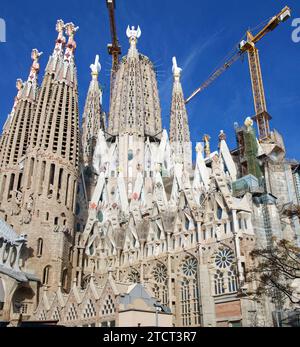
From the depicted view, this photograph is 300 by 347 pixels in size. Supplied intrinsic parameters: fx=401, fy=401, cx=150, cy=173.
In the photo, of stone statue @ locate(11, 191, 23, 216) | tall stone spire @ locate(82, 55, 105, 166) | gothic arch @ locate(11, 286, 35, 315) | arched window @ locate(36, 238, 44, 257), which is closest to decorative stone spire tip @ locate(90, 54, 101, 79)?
tall stone spire @ locate(82, 55, 105, 166)

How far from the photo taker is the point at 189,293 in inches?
1348

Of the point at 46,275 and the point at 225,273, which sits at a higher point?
→ the point at 46,275

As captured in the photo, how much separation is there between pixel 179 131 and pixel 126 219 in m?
20.8

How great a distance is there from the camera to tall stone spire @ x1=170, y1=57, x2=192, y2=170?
190 ft

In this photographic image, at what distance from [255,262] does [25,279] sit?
18.8m

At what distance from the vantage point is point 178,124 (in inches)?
2421

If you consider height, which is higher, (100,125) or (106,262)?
(100,125)

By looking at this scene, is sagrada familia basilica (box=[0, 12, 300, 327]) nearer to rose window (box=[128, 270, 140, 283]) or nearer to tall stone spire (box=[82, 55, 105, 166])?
rose window (box=[128, 270, 140, 283])

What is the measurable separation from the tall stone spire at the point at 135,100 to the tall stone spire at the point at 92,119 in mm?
4598

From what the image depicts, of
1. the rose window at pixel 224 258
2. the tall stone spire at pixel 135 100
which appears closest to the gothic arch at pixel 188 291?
the rose window at pixel 224 258

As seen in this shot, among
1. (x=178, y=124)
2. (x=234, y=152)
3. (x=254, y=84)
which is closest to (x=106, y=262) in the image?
(x=234, y=152)

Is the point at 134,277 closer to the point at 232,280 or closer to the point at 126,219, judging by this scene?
the point at 126,219

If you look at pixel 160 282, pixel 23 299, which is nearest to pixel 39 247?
pixel 23 299
